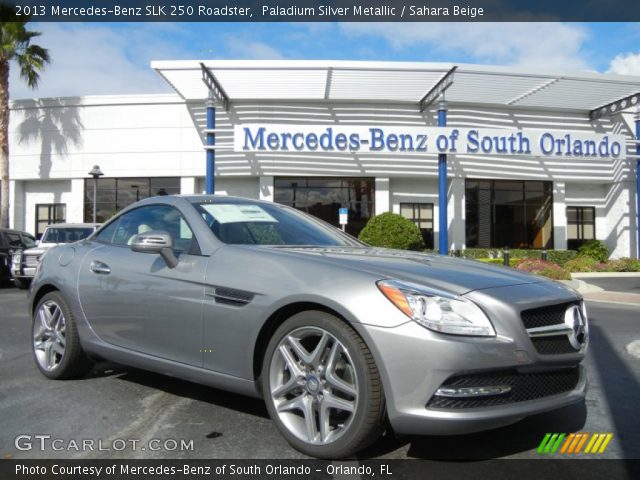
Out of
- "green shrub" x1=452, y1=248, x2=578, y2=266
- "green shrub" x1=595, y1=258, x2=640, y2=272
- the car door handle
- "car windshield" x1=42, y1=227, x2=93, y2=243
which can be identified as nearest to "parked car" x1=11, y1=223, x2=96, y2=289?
"car windshield" x1=42, y1=227, x2=93, y2=243

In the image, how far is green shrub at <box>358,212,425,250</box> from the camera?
19.5 m

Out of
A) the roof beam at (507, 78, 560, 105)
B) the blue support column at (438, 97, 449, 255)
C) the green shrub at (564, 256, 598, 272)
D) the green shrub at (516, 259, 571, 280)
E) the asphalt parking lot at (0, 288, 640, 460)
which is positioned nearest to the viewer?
the asphalt parking lot at (0, 288, 640, 460)

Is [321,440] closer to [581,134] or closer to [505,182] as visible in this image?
[581,134]

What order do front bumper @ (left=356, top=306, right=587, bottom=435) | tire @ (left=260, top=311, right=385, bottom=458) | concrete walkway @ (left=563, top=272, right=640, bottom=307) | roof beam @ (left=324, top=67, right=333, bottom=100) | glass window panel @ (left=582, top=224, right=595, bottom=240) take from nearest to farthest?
1. front bumper @ (left=356, top=306, right=587, bottom=435)
2. tire @ (left=260, top=311, right=385, bottom=458)
3. concrete walkway @ (left=563, top=272, right=640, bottom=307)
4. roof beam @ (left=324, top=67, right=333, bottom=100)
5. glass window panel @ (left=582, top=224, right=595, bottom=240)

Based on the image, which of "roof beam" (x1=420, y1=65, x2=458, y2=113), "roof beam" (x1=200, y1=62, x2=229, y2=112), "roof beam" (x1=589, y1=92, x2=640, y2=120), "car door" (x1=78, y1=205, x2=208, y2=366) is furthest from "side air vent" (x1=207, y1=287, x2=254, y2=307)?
"roof beam" (x1=589, y1=92, x2=640, y2=120)

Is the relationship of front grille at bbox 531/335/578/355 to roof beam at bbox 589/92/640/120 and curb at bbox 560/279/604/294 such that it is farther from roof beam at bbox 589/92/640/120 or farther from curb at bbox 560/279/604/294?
roof beam at bbox 589/92/640/120

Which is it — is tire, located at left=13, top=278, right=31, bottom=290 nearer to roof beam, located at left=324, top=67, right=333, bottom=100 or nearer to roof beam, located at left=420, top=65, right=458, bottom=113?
roof beam, located at left=324, top=67, right=333, bottom=100

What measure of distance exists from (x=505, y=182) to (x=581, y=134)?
13.9 feet

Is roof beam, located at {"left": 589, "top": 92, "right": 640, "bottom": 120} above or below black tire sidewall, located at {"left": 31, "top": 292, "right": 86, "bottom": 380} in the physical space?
above

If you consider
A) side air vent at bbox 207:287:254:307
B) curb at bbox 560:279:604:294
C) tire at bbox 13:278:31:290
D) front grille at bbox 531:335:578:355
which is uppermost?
side air vent at bbox 207:287:254:307

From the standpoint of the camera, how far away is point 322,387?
279 centimetres

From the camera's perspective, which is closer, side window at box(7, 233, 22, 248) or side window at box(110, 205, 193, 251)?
side window at box(110, 205, 193, 251)

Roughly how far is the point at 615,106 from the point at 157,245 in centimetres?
2497

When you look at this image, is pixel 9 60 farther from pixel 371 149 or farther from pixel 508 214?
pixel 508 214
